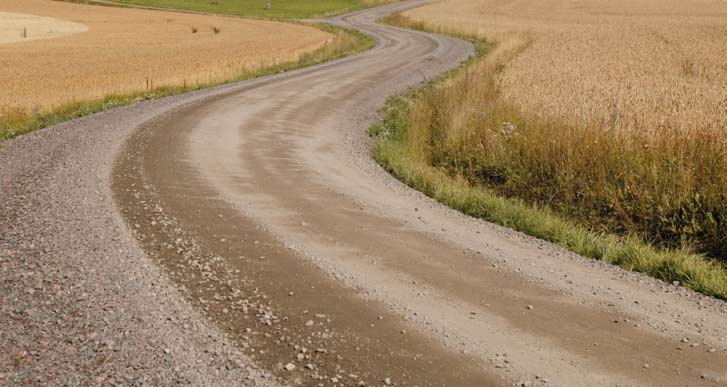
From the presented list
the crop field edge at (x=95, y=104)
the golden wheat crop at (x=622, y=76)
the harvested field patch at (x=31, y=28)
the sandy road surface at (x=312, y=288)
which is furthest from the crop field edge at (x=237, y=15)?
the sandy road surface at (x=312, y=288)

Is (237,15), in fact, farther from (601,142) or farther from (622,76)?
(601,142)

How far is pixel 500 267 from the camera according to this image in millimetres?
7398

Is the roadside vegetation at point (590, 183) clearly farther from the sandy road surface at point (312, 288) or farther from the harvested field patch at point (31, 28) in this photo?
the harvested field patch at point (31, 28)

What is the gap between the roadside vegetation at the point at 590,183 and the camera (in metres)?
8.29

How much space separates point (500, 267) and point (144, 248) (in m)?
4.18

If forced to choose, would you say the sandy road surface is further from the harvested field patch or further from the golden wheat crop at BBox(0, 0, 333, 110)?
the harvested field patch

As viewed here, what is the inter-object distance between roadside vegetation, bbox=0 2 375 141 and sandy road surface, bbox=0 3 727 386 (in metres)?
7.97

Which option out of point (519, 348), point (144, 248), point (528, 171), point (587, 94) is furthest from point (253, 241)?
point (587, 94)

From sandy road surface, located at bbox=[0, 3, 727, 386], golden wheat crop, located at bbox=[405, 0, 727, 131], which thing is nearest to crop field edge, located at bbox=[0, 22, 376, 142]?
sandy road surface, located at bbox=[0, 3, 727, 386]

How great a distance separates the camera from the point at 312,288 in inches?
263

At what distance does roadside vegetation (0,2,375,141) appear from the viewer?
63.4ft

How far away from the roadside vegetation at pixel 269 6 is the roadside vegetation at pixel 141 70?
26.3 m

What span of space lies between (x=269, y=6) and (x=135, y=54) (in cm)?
5394

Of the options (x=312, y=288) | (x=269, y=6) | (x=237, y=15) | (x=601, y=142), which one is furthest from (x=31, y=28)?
(x=312, y=288)
